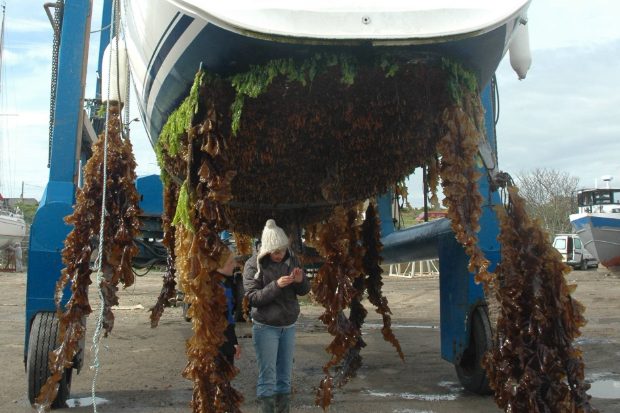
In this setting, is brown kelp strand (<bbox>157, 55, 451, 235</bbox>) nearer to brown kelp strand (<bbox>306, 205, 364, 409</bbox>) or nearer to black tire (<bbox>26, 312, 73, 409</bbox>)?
brown kelp strand (<bbox>306, 205, 364, 409</bbox>)

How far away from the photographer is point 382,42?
2957 millimetres

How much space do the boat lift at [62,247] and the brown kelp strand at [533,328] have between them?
2.45 ft

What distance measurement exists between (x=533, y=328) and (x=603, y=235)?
2565 cm

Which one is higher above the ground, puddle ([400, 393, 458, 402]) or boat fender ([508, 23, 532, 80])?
boat fender ([508, 23, 532, 80])

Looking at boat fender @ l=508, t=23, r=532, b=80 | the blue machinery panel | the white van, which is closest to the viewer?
boat fender @ l=508, t=23, r=532, b=80

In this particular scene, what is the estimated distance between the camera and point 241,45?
304 cm

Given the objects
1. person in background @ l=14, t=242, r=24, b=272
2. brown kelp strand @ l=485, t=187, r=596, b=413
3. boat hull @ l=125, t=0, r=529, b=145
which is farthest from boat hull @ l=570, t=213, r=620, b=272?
boat hull @ l=125, t=0, r=529, b=145

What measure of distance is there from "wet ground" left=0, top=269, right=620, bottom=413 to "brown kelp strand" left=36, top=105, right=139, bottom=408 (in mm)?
299

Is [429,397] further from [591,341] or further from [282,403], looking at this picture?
[591,341]

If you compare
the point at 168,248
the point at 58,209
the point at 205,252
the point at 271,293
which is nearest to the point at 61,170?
the point at 58,209

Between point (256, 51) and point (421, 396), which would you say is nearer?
point (256, 51)

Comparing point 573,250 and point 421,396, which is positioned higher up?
point 573,250

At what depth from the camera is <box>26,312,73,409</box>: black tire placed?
4.56 m

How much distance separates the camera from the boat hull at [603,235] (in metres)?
26.8
